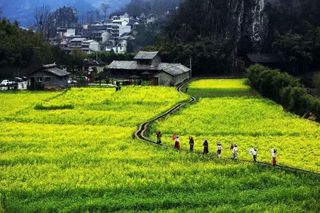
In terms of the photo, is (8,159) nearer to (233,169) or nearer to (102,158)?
(102,158)

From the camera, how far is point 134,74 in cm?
7406

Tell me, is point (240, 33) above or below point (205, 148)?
above

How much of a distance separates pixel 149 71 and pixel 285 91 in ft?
96.2

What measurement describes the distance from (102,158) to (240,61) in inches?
2264

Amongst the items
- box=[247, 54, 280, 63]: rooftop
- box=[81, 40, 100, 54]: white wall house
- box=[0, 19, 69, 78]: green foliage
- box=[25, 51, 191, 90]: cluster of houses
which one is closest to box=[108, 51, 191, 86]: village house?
box=[25, 51, 191, 90]: cluster of houses

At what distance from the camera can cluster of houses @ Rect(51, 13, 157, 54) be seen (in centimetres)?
12912

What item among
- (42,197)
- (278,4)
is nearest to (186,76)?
(278,4)

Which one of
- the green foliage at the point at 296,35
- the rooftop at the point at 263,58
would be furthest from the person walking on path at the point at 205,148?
the rooftop at the point at 263,58

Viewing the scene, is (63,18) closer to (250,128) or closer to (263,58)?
(263,58)

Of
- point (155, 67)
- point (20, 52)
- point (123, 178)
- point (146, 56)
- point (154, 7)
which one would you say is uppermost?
point (154, 7)

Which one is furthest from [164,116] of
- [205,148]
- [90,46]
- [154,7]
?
[154,7]

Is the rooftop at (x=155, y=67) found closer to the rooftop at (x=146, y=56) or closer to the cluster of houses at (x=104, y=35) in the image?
the rooftop at (x=146, y=56)

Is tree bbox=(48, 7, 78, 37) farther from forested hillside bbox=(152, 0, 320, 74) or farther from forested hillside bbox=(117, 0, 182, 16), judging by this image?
forested hillside bbox=(152, 0, 320, 74)

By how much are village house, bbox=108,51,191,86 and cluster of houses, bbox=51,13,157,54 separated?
50.4 meters
